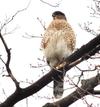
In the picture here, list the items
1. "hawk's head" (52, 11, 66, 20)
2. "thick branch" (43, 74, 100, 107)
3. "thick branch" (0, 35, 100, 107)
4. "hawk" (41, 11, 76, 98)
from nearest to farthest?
"thick branch" (0, 35, 100, 107)
"thick branch" (43, 74, 100, 107)
"hawk" (41, 11, 76, 98)
"hawk's head" (52, 11, 66, 20)

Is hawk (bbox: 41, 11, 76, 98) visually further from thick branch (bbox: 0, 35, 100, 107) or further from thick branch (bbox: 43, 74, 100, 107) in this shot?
thick branch (bbox: 0, 35, 100, 107)

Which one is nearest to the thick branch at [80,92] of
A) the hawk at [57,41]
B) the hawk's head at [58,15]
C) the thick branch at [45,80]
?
the thick branch at [45,80]

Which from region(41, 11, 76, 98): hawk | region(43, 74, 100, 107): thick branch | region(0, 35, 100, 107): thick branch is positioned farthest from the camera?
region(41, 11, 76, 98): hawk

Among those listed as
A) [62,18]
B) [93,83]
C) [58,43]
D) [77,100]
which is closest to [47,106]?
[77,100]

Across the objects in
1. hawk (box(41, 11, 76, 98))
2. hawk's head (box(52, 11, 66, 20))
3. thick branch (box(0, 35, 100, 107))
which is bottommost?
hawk (box(41, 11, 76, 98))

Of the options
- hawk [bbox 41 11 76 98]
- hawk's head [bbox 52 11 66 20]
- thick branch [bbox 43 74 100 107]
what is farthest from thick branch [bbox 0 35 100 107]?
hawk's head [bbox 52 11 66 20]

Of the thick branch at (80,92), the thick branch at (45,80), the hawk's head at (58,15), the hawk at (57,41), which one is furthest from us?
the hawk's head at (58,15)

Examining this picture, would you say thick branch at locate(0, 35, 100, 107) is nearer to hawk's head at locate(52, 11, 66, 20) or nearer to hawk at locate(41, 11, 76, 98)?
hawk at locate(41, 11, 76, 98)

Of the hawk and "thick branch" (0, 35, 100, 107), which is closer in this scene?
"thick branch" (0, 35, 100, 107)

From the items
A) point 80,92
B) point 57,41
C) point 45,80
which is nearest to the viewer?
point 45,80

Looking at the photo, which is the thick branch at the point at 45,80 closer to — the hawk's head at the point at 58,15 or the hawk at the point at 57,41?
the hawk at the point at 57,41

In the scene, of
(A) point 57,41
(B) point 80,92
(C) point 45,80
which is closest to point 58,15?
(A) point 57,41

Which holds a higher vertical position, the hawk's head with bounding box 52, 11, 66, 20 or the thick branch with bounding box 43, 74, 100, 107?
the hawk's head with bounding box 52, 11, 66, 20

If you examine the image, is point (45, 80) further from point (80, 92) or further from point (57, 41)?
point (57, 41)
